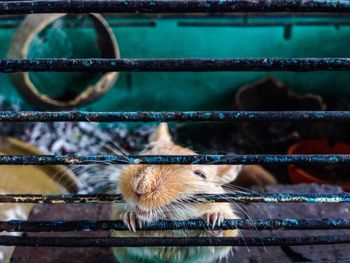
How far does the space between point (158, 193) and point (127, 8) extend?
761 millimetres

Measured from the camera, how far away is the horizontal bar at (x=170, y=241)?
68.7 inches

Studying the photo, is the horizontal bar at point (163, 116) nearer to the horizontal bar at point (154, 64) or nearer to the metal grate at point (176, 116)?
the metal grate at point (176, 116)

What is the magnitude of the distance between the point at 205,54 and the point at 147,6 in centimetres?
399

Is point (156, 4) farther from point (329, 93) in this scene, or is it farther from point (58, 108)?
point (329, 93)

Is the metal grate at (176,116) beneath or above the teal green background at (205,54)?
beneath

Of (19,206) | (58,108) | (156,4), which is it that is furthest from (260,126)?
(156,4)

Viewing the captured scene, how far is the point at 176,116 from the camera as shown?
1578mm

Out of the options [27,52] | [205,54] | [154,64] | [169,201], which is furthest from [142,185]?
[205,54]

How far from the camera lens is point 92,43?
4707mm

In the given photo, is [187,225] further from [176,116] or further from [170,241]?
[176,116]

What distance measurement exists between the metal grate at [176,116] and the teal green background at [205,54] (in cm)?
361

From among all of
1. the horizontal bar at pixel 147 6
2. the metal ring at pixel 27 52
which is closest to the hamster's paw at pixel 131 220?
the horizontal bar at pixel 147 6

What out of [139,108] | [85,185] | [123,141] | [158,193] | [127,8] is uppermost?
[139,108]

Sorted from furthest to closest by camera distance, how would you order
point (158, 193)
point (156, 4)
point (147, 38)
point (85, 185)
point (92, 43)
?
1. point (147, 38)
2. point (92, 43)
3. point (85, 185)
4. point (158, 193)
5. point (156, 4)
